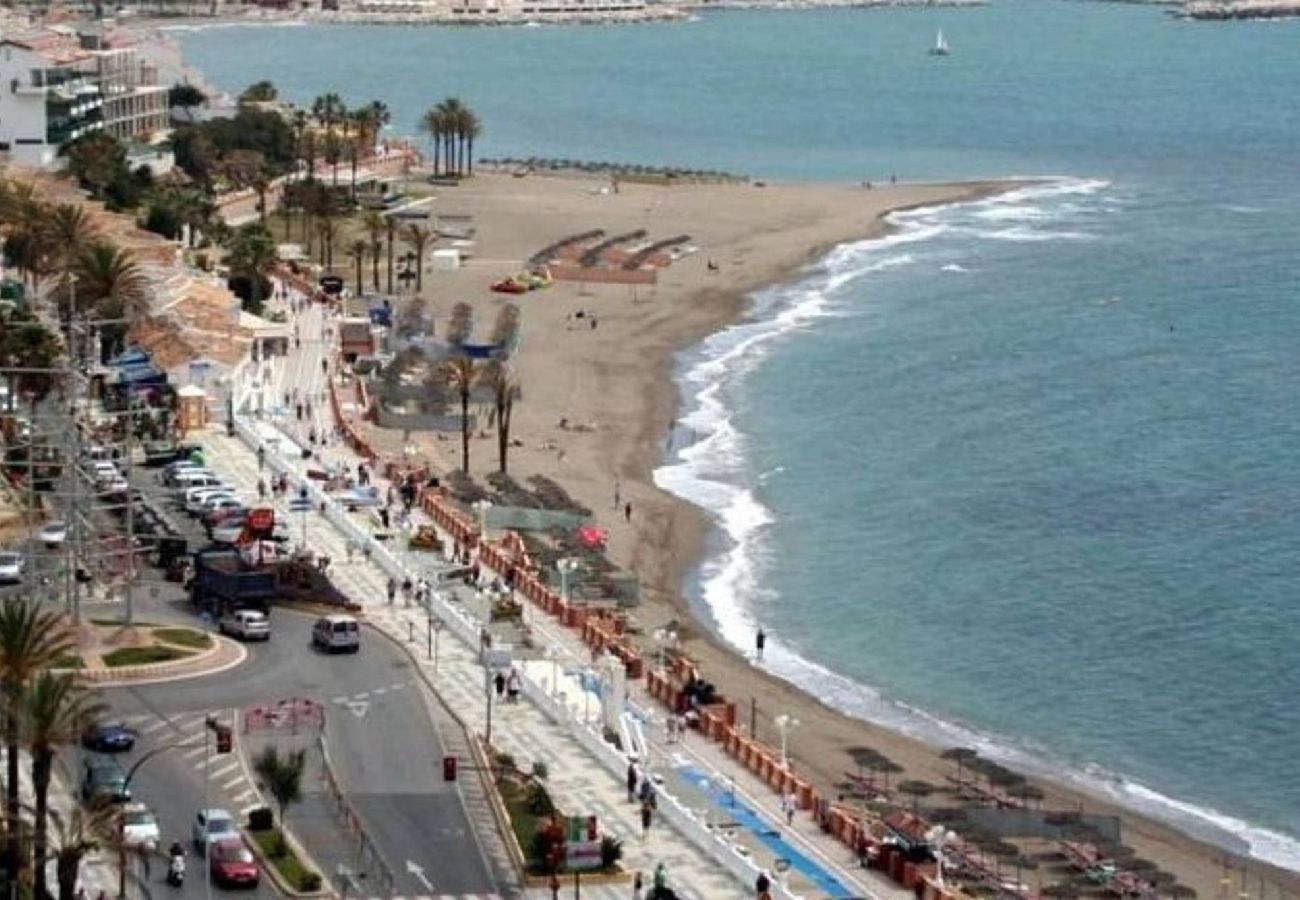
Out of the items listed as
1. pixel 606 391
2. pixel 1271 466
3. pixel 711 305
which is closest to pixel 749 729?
pixel 1271 466

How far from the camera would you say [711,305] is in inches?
3969

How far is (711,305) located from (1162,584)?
132 feet

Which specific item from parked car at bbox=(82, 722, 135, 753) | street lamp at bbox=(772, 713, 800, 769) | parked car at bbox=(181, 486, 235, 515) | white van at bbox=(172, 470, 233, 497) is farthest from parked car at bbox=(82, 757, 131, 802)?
white van at bbox=(172, 470, 233, 497)

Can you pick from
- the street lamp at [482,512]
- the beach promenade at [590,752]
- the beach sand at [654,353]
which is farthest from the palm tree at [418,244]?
the beach promenade at [590,752]

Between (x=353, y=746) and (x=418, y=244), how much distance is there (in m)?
60.2

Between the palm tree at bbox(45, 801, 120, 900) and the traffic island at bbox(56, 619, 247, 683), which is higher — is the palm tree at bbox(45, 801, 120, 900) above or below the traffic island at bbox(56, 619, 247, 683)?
above

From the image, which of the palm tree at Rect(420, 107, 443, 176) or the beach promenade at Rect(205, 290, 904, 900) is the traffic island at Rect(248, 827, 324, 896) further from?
the palm tree at Rect(420, 107, 443, 176)

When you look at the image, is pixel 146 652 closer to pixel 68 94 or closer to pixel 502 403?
pixel 502 403

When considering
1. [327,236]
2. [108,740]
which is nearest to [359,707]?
[108,740]

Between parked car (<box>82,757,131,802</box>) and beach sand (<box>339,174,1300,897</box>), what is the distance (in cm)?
1214

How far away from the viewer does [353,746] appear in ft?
140

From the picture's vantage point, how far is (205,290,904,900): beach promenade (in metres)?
39.1

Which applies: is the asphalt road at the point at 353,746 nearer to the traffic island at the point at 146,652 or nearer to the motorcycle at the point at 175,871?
the motorcycle at the point at 175,871

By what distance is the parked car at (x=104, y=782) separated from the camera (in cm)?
3800
